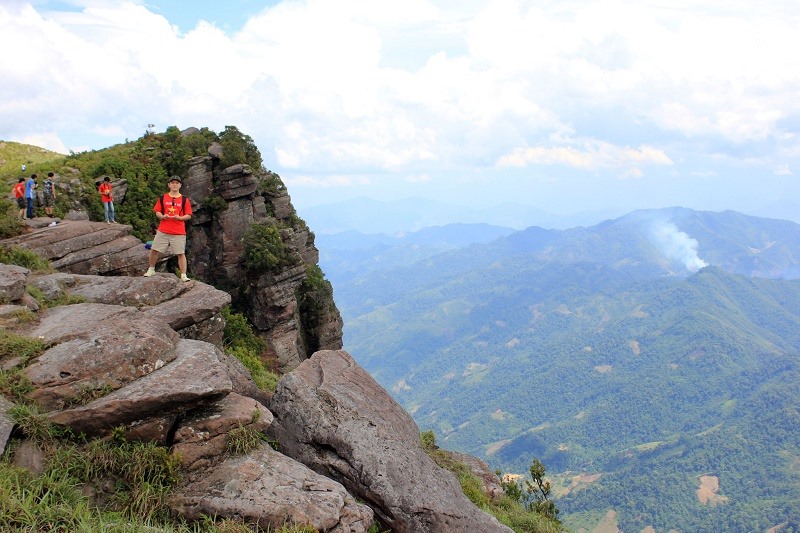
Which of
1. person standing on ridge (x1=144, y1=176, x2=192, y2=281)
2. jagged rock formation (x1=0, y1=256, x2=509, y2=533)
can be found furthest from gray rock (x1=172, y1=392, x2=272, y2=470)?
person standing on ridge (x1=144, y1=176, x2=192, y2=281)

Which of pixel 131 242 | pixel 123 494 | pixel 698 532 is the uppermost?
pixel 131 242

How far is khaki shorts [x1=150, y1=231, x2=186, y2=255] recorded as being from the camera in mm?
19766

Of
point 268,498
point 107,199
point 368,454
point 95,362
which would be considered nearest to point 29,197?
point 107,199

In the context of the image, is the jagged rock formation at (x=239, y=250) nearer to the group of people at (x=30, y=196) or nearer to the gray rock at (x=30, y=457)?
the group of people at (x=30, y=196)

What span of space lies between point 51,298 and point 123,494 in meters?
8.72

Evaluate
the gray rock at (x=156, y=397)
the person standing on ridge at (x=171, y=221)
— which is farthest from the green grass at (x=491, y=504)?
the person standing on ridge at (x=171, y=221)

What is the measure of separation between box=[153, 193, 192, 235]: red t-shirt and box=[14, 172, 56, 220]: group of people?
11.4 metres

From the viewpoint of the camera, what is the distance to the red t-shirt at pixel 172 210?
1902 centimetres

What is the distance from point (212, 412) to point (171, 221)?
983cm

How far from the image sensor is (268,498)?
10227mm

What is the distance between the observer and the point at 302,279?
41.7 m

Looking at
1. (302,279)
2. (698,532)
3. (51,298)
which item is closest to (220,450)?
(51,298)

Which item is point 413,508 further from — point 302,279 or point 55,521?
point 302,279

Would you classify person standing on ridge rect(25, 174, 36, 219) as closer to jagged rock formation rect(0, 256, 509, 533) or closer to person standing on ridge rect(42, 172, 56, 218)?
person standing on ridge rect(42, 172, 56, 218)
